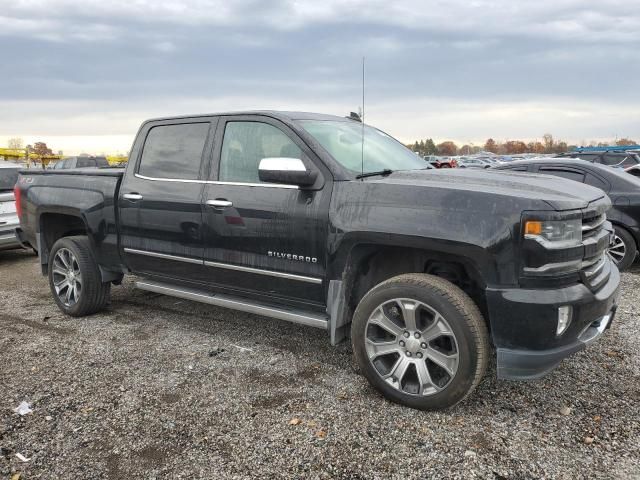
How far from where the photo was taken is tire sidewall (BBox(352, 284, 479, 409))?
2.95m

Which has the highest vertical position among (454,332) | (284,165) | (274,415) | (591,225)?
(284,165)

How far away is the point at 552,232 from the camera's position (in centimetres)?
279

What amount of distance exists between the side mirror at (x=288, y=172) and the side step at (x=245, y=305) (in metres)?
0.92

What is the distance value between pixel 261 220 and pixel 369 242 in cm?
87

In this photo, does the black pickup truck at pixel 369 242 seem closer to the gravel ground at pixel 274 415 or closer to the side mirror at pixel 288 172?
the side mirror at pixel 288 172

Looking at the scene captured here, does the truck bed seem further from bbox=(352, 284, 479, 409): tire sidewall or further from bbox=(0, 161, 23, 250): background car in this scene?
bbox=(352, 284, 479, 409): tire sidewall

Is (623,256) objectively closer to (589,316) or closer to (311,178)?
(589,316)

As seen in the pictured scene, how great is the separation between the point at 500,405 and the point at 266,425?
58.2 inches

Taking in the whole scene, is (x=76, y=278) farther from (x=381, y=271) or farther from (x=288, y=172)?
(x=381, y=271)

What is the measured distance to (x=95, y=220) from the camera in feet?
15.9

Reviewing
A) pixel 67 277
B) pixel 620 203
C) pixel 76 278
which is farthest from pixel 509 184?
pixel 620 203

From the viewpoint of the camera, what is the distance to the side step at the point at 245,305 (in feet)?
11.7

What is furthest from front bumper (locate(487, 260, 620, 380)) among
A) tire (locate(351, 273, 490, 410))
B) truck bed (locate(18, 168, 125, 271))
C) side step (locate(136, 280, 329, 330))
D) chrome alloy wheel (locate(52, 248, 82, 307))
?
chrome alloy wheel (locate(52, 248, 82, 307))

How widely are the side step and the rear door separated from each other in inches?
4.5
